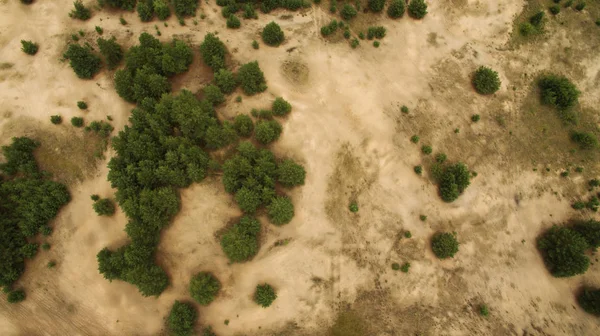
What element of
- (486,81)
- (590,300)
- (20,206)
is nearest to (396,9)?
(486,81)

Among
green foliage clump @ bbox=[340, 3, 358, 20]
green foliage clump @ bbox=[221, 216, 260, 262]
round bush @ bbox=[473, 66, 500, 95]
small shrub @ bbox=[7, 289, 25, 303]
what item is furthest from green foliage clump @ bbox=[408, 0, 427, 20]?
small shrub @ bbox=[7, 289, 25, 303]

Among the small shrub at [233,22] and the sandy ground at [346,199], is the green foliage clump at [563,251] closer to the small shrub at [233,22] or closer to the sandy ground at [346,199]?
the sandy ground at [346,199]

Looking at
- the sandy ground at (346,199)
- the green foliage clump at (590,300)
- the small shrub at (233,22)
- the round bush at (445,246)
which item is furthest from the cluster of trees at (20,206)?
the green foliage clump at (590,300)

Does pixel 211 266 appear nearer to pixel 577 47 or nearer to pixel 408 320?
pixel 408 320

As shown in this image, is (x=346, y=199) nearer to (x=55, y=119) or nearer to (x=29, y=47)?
(x=55, y=119)

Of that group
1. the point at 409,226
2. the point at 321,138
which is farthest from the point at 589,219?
the point at 321,138

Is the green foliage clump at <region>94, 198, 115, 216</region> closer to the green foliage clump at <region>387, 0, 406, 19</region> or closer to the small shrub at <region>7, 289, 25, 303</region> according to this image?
the small shrub at <region>7, 289, 25, 303</region>
